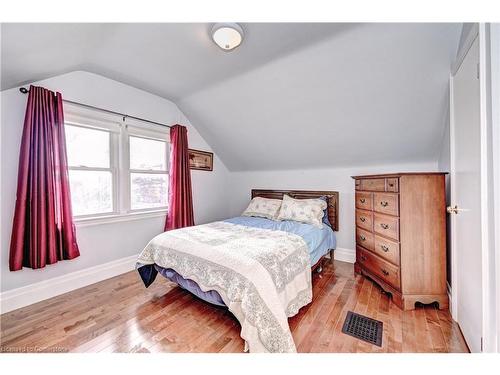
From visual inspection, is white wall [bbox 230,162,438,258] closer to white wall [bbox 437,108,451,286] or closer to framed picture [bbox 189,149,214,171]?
white wall [bbox 437,108,451,286]

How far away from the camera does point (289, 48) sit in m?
1.82

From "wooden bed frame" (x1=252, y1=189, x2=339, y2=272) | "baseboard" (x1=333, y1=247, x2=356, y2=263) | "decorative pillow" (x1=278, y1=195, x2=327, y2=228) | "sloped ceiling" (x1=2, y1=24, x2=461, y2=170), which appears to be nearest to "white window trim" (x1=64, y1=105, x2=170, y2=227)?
"sloped ceiling" (x1=2, y1=24, x2=461, y2=170)

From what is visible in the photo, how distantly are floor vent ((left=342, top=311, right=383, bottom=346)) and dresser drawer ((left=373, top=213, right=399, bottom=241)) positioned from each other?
76 centimetres

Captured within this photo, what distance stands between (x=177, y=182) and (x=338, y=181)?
2379 mm

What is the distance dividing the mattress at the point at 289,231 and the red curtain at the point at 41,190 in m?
1.02

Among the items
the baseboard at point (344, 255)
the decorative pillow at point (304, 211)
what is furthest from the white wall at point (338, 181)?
the decorative pillow at point (304, 211)

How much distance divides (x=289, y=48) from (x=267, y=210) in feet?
6.82

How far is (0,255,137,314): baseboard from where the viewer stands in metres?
1.83

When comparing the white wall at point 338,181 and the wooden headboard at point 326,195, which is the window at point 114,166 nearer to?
the white wall at point 338,181
